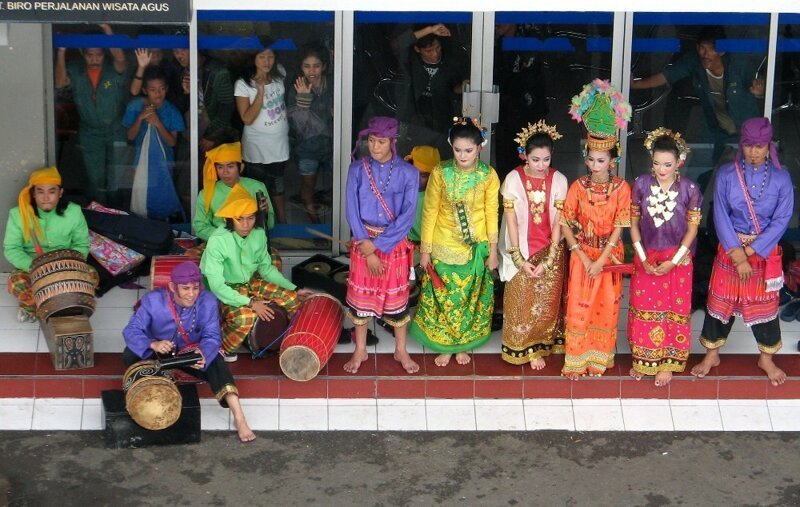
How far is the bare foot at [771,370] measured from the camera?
8.45 metres

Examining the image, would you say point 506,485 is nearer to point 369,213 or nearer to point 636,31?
point 369,213

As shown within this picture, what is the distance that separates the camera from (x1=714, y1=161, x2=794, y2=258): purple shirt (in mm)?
8148

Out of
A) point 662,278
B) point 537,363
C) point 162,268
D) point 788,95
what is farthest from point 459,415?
point 788,95

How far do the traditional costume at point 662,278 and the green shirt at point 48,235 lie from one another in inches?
131

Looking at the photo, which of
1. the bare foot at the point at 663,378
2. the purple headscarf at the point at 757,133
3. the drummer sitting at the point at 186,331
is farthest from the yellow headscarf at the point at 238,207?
the purple headscarf at the point at 757,133

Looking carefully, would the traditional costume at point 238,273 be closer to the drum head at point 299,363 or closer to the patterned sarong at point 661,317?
the drum head at point 299,363

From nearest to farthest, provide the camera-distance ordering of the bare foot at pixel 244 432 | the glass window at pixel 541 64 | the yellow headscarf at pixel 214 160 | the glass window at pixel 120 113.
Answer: the bare foot at pixel 244 432
the yellow headscarf at pixel 214 160
the glass window at pixel 120 113
the glass window at pixel 541 64

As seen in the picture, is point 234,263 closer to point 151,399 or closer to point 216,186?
point 216,186

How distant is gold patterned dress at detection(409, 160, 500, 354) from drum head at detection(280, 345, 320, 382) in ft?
2.52

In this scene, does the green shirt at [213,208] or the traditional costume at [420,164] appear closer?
the traditional costume at [420,164]

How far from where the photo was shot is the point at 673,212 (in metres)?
8.20

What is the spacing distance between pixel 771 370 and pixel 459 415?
1827mm

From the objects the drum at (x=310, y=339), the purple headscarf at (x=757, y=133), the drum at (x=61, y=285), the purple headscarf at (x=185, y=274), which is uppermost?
the purple headscarf at (x=757, y=133)

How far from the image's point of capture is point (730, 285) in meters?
8.37
